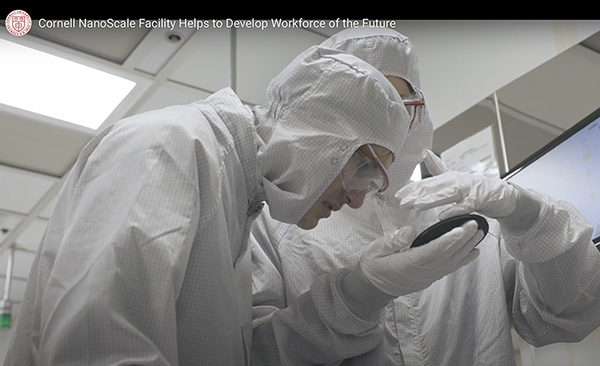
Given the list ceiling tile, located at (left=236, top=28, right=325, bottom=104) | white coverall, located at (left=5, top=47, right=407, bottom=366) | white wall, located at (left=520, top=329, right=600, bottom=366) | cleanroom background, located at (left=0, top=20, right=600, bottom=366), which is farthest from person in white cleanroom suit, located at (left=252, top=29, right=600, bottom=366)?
ceiling tile, located at (left=236, top=28, right=325, bottom=104)

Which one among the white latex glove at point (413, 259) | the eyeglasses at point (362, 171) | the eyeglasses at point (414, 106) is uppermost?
the eyeglasses at point (362, 171)

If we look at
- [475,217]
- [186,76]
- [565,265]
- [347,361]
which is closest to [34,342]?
[347,361]

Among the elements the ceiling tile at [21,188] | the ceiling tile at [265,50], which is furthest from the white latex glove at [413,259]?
the ceiling tile at [21,188]

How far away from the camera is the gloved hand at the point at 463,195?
1.21m

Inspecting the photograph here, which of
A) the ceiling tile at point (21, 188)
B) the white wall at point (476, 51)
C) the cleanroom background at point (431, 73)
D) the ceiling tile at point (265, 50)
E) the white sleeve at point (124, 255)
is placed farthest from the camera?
the ceiling tile at point (21, 188)

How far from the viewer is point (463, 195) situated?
4.04ft

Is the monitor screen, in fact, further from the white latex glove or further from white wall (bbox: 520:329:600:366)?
the white latex glove

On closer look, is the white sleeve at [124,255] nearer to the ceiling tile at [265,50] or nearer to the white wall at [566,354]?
the white wall at [566,354]

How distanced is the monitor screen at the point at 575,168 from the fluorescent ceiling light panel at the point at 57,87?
6.22ft


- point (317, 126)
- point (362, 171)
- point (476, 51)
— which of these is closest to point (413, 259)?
point (362, 171)

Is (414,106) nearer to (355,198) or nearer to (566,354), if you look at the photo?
(355,198)

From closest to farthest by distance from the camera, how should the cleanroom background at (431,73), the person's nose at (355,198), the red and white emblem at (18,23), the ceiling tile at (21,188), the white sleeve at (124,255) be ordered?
the white sleeve at (124,255) < the person's nose at (355,198) < the cleanroom background at (431,73) < the red and white emblem at (18,23) < the ceiling tile at (21,188)

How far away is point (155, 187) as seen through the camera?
89 cm

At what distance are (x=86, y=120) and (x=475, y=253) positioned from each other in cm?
236
